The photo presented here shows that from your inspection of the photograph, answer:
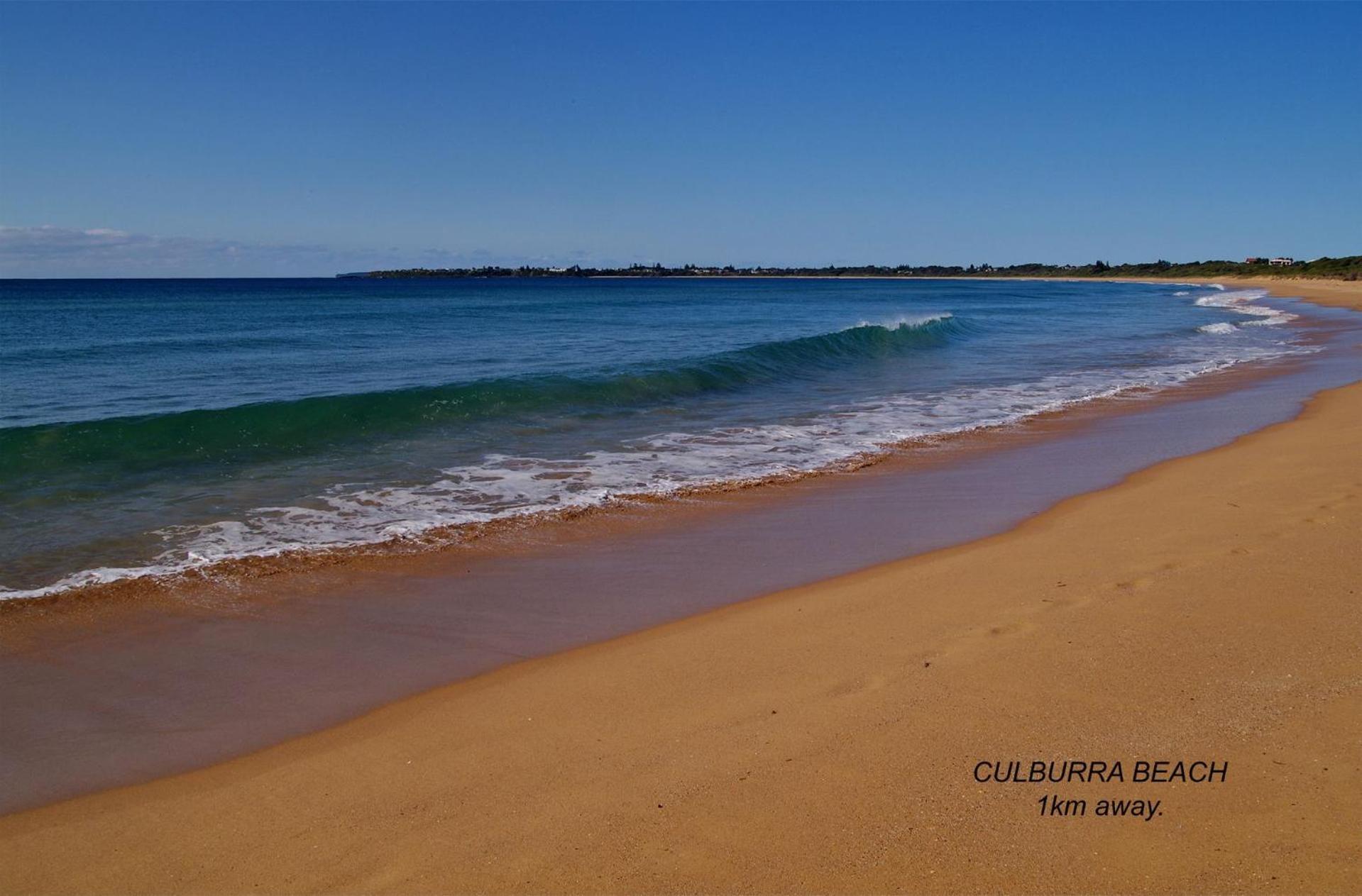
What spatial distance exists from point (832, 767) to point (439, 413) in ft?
38.0

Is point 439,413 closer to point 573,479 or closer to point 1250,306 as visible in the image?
point 573,479

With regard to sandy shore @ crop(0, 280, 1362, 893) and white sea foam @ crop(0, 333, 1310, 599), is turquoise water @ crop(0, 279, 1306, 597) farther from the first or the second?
sandy shore @ crop(0, 280, 1362, 893)

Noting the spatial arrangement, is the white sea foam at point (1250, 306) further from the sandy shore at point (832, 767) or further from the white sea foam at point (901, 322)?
the sandy shore at point (832, 767)

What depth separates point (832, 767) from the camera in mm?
3488

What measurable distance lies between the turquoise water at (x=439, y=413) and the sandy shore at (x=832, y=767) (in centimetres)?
361

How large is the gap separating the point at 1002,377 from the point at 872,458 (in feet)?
35.1

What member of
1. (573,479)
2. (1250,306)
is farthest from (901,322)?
(573,479)

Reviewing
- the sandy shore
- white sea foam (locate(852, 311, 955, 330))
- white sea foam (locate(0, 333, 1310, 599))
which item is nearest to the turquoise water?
white sea foam (locate(0, 333, 1310, 599))

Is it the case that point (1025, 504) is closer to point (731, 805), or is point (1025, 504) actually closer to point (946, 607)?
point (946, 607)

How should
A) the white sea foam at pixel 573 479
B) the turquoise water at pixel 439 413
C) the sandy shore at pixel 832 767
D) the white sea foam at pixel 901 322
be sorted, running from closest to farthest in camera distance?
the sandy shore at pixel 832 767, the white sea foam at pixel 573 479, the turquoise water at pixel 439 413, the white sea foam at pixel 901 322

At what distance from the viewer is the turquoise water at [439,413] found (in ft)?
26.7

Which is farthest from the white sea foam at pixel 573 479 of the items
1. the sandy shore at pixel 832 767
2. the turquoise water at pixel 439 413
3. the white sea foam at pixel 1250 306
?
the white sea foam at pixel 1250 306

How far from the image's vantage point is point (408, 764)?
3771 millimetres

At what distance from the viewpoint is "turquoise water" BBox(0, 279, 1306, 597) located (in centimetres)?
814
